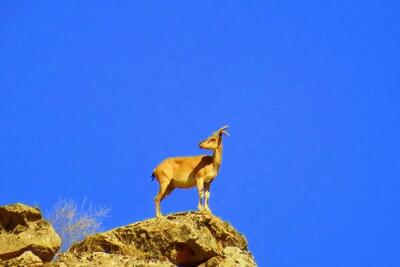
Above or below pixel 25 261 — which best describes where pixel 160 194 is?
above

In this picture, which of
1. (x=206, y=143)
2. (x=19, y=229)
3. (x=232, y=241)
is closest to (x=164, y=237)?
(x=232, y=241)

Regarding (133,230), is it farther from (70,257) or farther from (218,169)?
(218,169)

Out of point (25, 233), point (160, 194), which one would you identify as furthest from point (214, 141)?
point (25, 233)

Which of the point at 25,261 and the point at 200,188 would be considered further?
the point at 200,188

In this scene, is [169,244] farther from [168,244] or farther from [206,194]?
[206,194]

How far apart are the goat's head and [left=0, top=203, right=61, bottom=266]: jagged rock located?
7.31 m

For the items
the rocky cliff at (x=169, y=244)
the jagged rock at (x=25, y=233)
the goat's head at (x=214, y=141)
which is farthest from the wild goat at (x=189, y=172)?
the jagged rock at (x=25, y=233)

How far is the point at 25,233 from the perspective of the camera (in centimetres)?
1588

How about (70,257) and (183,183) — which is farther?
(183,183)

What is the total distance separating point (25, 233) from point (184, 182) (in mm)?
6898

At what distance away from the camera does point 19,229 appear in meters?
16.0

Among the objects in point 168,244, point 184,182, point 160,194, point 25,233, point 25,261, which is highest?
point 184,182

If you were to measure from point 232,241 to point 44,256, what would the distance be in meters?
A: 5.46

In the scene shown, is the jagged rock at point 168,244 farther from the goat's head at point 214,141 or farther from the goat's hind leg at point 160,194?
the goat's head at point 214,141
